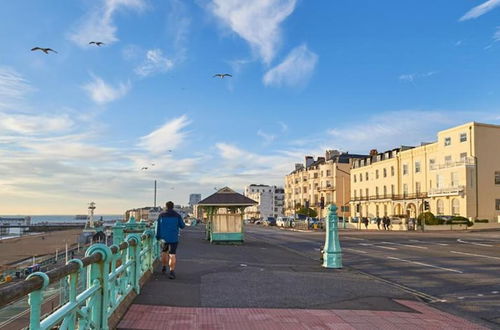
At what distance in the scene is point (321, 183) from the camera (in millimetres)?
101875

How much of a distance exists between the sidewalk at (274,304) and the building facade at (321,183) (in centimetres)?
7574

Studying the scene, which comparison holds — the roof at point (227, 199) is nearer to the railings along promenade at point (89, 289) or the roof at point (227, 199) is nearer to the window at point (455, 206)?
the railings along promenade at point (89, 289)

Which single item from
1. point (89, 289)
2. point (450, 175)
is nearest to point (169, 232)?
point (89, 289)

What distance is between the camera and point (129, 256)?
860cm

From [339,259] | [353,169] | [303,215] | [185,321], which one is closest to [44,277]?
[185,321]

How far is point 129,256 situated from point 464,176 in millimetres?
52697

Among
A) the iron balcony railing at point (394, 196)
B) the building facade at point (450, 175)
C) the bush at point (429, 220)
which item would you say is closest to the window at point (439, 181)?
the building facade at point (450, 175)

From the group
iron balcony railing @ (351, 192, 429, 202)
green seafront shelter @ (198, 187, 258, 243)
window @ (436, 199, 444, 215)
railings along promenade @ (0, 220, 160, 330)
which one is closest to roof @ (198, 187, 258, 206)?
green seafront shelter @ (198, 187, 258, 243)

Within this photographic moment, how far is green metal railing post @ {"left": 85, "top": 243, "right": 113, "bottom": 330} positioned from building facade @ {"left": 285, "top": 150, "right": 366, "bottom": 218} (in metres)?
81.7

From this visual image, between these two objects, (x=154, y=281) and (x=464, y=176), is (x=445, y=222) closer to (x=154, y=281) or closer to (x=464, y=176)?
(x=464, y=176)

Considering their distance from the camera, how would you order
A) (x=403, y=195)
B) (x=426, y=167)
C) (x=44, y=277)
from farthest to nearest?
(x=403, y=195) < (x=426, y=167) < (x=44, y=277)

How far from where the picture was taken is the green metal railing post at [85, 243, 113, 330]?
18.2 ft

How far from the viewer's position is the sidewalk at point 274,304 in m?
7.04

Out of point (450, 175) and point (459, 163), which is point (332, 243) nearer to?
point (459, 163)
